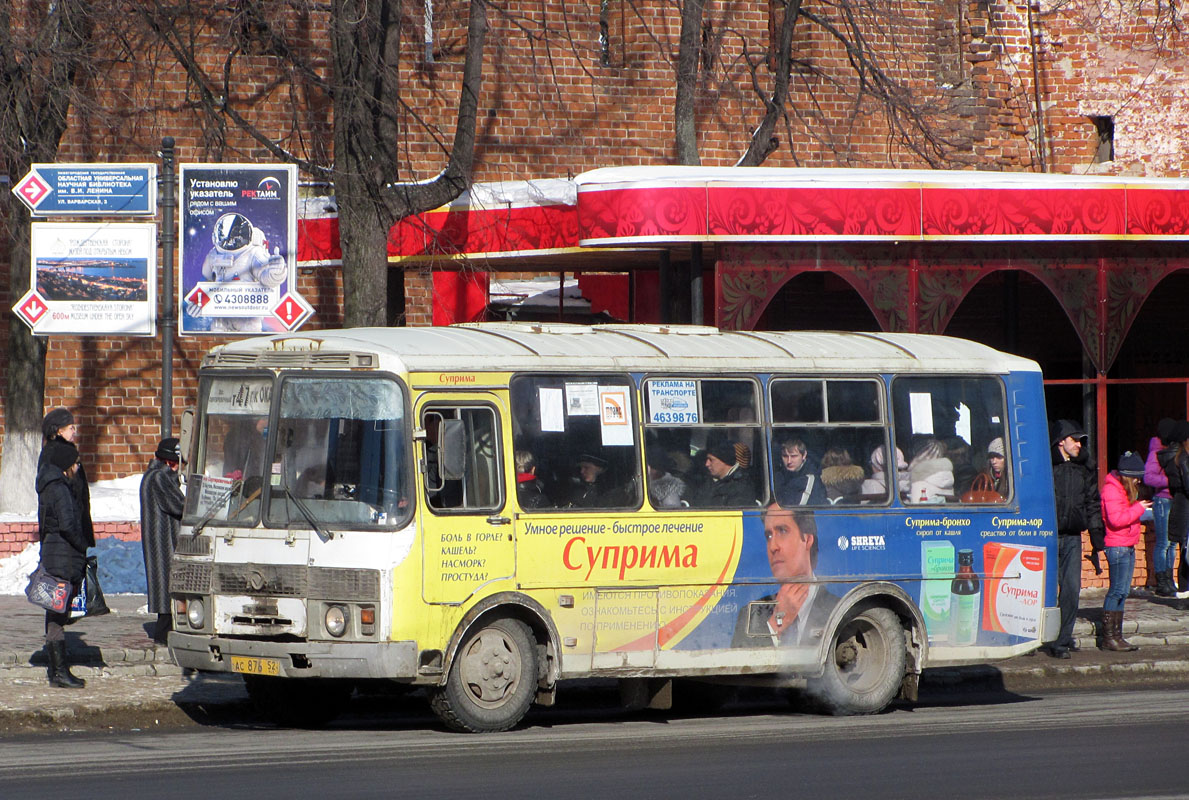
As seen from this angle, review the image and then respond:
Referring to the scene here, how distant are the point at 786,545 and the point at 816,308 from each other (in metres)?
13.4

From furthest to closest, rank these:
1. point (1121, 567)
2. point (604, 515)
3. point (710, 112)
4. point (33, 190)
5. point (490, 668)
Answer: point (710, 112)
point (1121, 567)
point (33, 190)
point (604, 515)
point (490, 668)

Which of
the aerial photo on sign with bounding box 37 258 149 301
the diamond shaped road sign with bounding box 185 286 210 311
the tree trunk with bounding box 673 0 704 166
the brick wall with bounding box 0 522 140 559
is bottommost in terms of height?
the brick wall with bounding box 0 522 140 559

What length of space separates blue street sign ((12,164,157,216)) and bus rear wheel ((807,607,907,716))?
6.31 metres

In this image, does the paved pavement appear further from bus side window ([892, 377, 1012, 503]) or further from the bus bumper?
bus side window ([892, 377, 1012, 503])

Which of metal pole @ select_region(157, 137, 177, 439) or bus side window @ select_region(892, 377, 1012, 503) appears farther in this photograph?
metal pole @ select_region(157, 137, 177, 439)

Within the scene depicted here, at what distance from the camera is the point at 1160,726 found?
10477 millimetres

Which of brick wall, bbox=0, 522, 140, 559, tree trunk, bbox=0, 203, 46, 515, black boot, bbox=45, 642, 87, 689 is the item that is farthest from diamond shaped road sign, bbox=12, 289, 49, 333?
tree trunk, bbox=0, 203, 46, 515

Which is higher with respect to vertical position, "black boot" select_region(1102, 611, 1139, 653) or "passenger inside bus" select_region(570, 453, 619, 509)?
"passenger inside bus" select_region(570, 453, 619, 509)

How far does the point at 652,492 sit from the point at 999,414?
2855 millimetres

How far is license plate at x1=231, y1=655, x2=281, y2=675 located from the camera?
9.77 metres

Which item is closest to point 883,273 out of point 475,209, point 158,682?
point 475,209

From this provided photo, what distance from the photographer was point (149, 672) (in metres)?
12.2

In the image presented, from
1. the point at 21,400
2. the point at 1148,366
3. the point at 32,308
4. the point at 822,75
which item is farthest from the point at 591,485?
the point at 1148,366

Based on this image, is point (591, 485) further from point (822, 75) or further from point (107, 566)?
point (822, 75)
